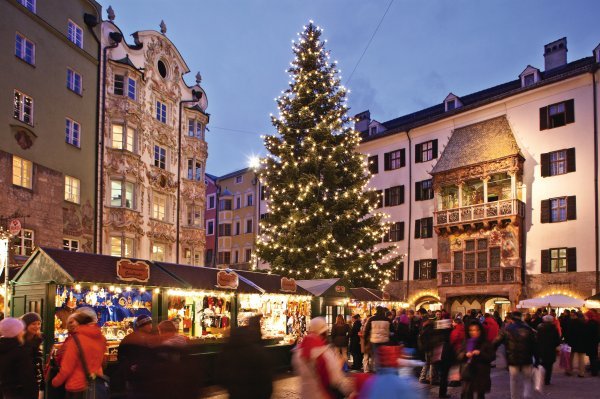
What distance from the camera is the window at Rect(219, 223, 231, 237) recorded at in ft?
194

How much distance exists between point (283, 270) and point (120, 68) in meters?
12.4

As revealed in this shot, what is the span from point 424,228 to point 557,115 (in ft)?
35.3

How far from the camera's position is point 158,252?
33.7m

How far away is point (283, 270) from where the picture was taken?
1238 inches

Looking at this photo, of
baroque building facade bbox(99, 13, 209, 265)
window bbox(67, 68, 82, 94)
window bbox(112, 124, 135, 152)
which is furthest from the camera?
window bbox(112, 124, 135, 152)

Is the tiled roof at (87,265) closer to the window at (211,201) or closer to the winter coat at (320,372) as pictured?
the winter coat at (320,372)

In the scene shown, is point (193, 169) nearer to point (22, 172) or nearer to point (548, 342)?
point (22, 172)

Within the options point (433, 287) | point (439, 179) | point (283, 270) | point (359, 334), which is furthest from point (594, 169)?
point (359, 334)

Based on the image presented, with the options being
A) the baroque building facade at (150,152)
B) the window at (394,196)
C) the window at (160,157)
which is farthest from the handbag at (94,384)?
the window at (394,196)

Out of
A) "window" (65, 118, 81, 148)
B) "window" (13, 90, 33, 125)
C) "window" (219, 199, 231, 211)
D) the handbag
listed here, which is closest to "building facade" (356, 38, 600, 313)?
"window" (65, 118, 81, 148)

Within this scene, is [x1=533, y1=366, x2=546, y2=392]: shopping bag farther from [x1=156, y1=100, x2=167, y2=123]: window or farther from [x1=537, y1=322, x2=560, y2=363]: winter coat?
[x1=156, y1=100, x2=167, y2=123]: window

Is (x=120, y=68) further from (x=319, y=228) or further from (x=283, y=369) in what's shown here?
(x=283, y=369)

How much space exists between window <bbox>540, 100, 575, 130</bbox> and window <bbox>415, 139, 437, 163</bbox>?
25.0ft

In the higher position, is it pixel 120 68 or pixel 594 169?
pixel 120 68
